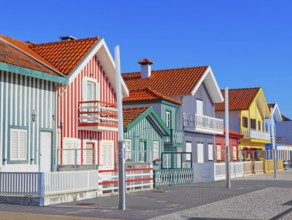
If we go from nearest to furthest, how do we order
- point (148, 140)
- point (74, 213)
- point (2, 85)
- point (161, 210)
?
point (74, 213)
point (161, 210)
point (2, 85)
point (148, 140)

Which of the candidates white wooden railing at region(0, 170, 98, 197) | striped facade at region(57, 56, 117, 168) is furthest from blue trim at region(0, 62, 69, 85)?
white wooden railing at region(0, 170, 98, 197)

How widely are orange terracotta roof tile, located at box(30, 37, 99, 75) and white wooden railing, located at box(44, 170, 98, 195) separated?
5458mm

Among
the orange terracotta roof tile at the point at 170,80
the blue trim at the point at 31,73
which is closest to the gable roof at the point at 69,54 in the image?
the blue trim at the point at 31,73

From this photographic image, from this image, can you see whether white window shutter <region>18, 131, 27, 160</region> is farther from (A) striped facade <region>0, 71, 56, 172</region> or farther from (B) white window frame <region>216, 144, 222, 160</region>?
(B) white window frame <region>216, 144, 222, 160</region>

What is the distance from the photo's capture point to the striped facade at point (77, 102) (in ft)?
72.6

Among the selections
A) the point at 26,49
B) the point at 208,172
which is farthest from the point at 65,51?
the point at 208,172

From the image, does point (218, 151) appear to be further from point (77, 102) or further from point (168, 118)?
point (77, 102)

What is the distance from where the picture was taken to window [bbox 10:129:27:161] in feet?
62.6

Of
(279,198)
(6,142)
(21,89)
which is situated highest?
(21,89)

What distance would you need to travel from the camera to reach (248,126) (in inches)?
2062

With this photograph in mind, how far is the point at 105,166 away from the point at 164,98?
875 centimetres

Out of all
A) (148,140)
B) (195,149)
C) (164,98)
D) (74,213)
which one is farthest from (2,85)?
(195,149)

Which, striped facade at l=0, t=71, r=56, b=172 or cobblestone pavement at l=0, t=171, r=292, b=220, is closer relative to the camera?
cobblestone pavement at l=0, t=171, r=292, b=220

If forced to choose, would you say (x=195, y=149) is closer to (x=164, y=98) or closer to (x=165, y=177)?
(x=164, y=98)
